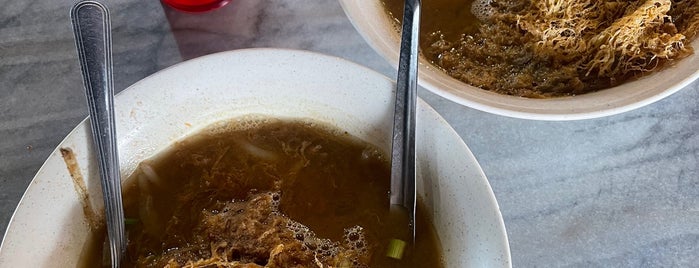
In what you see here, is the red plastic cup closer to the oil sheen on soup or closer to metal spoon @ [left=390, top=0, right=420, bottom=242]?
the oil sheen on soup

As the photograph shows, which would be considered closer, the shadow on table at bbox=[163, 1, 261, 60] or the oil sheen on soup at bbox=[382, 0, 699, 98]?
the oil sheen on soup at bbox=[382, 0, 699, 98]

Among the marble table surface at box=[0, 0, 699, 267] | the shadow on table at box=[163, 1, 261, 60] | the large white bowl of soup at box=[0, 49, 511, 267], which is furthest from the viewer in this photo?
the shadow on table at box=[163, 1, 261, 60]

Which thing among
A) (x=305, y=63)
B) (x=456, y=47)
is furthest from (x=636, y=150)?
(x=305, y=63)

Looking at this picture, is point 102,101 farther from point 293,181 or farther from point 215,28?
point 215,28

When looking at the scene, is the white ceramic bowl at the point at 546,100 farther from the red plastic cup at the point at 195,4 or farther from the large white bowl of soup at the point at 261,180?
the red plastic cup at the point at 195,4

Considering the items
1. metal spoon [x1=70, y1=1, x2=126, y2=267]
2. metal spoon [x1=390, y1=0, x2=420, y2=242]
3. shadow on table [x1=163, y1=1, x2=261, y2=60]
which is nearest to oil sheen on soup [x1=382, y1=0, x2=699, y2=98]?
metal spoon [x1=390, y1=0, x2=420, y2=242]

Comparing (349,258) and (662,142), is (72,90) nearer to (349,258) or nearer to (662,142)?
(349,258)
